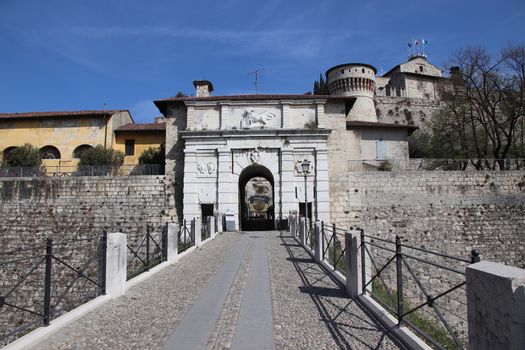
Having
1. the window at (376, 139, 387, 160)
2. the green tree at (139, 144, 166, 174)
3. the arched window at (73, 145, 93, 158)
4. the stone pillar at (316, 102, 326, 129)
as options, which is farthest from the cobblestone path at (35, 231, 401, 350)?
the arched window at (73, 145, 93, 158)

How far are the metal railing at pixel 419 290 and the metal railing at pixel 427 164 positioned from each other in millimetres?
7057

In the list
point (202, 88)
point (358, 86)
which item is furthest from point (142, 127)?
point (358, 86)

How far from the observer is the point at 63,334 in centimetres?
524

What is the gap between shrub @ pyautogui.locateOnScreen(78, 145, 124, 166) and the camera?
90.1 feet

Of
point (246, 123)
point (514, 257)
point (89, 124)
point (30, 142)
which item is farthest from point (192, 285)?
point (30, 142)

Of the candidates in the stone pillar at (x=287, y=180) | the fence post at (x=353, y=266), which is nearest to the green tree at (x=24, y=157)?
the stone pillar at (x=287, y=180)

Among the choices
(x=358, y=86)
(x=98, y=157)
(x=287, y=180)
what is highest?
(x=358, y=86)

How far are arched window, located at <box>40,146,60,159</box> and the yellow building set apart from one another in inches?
172

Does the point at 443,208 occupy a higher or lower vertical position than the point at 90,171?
lower

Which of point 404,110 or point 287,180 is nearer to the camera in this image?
point 287,180

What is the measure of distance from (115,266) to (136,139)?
24.5m

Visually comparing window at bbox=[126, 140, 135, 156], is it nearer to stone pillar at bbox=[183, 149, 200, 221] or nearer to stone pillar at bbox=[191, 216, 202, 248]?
stone pillar at bbox=[183, 149, 200, 221]

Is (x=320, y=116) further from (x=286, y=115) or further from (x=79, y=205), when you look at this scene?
(x=79, y=205)

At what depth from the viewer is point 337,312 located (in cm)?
636
